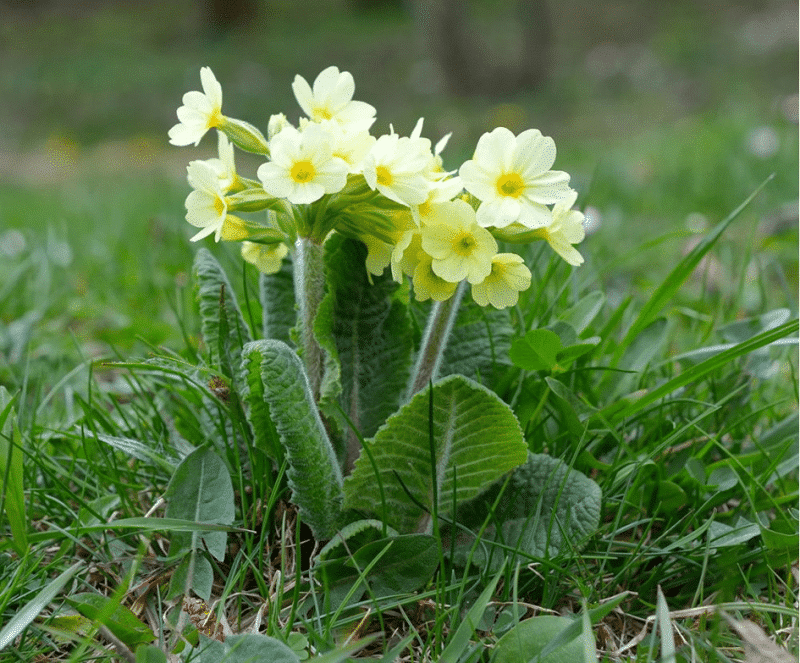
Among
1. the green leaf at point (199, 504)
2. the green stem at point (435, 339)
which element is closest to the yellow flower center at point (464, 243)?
the green stem at point (435, 339)

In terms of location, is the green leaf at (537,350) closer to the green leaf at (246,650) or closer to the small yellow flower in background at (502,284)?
the small yellow flower in background at (502,284)

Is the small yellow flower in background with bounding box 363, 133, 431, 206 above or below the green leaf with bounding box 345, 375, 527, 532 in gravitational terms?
above

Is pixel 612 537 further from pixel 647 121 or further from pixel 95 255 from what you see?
pixel 647 121

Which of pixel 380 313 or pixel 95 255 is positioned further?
pixel 95 255

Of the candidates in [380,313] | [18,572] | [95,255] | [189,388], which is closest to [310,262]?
[380,313]

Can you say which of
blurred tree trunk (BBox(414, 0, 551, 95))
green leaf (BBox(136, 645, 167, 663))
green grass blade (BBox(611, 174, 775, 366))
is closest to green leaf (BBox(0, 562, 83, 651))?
green leaf (BBox(136, 645, 167, 663))

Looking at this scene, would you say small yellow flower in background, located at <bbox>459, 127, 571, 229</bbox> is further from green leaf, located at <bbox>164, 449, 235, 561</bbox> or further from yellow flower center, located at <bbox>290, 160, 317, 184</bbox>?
green leaf, located at <bbox>164, 449, 235, 561</bbox>

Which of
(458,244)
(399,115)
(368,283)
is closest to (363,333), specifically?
(368,283)
